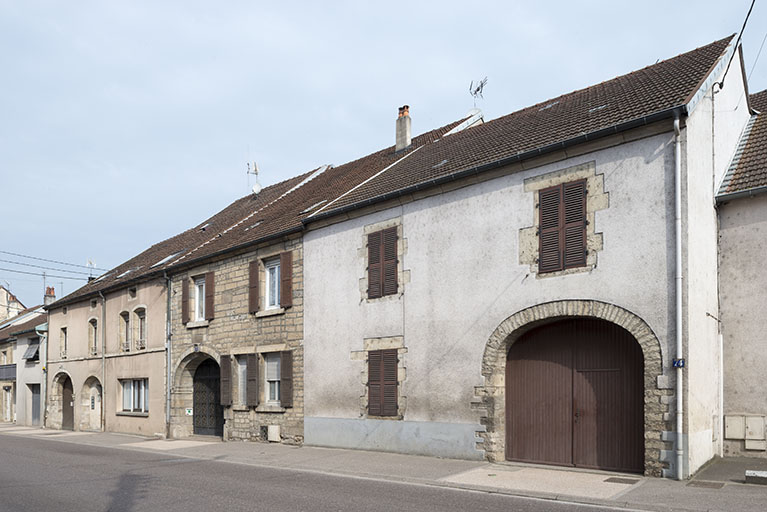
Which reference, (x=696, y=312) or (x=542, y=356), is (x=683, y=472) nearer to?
(x=696, y=312)

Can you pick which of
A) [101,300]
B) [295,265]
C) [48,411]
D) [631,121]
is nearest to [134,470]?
[295,265]

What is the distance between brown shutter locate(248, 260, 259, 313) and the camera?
1850 centimetres

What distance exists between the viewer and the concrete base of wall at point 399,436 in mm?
13062

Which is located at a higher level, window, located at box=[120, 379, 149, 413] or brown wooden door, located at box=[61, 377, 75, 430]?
window, located at box=[120, 379, 149, 413]

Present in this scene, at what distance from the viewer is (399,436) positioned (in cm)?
1433

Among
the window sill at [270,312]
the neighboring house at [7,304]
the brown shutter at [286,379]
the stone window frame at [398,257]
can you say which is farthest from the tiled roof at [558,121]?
the neighboring house at [7,304]

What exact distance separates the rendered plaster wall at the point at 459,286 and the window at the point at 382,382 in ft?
0.75

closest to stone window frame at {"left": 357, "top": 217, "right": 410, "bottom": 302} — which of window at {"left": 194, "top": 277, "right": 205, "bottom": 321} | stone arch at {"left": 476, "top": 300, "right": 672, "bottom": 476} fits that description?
stone arch at {"left": 476, "top": 300, "right": 672, "bottom": 476}

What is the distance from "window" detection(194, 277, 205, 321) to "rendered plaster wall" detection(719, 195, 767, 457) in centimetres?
1439

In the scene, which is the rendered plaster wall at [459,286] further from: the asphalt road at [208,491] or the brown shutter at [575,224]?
the asphalt road at [208,491]

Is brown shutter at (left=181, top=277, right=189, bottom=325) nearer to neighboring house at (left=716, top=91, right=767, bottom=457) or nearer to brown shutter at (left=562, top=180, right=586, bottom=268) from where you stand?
brown shutter at (left=562, top=180, right=586, bottom=268)

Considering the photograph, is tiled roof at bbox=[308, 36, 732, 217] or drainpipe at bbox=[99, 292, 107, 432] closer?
tiled roof at bbox=[308, 36, 732, 217]

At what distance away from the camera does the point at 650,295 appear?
35.4 ft

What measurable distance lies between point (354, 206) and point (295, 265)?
2654 mm
